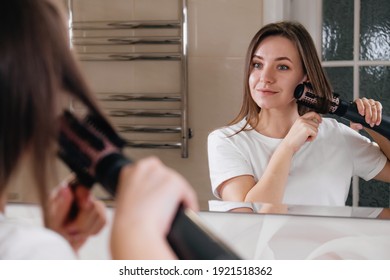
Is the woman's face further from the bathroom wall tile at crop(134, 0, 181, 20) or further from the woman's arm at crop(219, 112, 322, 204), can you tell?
the bathroom wall tile at crop(134, 0, 181, 20)

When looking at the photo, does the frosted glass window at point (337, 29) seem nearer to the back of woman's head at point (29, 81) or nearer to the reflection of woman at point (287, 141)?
the reflection of woman at point (287, 141)

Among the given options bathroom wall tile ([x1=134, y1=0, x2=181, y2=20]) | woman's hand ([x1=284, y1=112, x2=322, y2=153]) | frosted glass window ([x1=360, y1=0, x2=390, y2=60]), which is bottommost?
woman's hand ([x1=284, y1=112, x2=322, y2=153])

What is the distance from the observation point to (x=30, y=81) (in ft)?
2.65

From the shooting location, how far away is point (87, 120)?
33.7 inches

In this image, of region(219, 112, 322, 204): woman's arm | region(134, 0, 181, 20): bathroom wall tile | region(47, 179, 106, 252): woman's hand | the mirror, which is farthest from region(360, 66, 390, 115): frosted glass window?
region(47, 179, 106, 252): woman's hand

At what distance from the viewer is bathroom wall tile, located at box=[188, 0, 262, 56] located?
1.03 metres

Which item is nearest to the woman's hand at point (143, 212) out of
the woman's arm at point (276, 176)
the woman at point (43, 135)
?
the woman at point (43, 135)

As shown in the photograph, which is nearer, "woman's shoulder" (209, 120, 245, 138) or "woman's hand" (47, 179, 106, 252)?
"woman's hand" (47, 179, 106, 252)

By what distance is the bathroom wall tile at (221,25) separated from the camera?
103 centimetres

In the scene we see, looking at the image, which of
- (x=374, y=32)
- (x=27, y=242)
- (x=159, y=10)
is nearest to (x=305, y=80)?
(x=374, y=32)

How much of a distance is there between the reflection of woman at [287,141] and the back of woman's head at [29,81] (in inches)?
13.3

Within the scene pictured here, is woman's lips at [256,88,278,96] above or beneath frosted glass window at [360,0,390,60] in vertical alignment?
beneath

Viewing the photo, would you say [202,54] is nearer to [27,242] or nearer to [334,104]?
[334,104]

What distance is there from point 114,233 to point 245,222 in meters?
0.36
